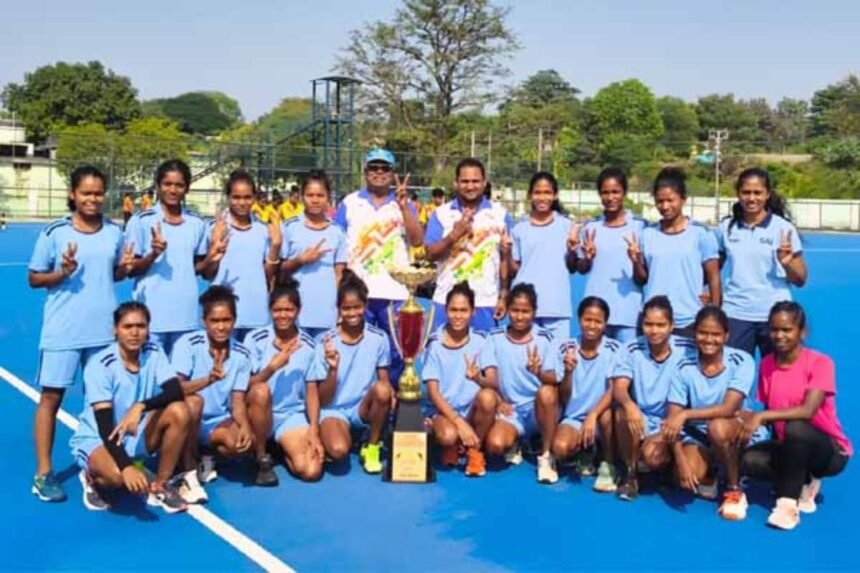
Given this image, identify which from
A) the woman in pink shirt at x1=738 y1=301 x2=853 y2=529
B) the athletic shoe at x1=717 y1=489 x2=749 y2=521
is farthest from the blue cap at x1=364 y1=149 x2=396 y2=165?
the athletic shoe at x1=717 y1=489 x2=749 y2=521

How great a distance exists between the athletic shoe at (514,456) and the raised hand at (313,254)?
1.58m

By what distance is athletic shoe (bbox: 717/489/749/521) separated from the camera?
447 cm

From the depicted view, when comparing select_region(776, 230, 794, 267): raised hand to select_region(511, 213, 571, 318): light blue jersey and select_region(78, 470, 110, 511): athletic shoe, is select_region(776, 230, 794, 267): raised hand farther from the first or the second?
select_region(78, 470, 110, 511): athletic shoe

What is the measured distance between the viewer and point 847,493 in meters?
4.94

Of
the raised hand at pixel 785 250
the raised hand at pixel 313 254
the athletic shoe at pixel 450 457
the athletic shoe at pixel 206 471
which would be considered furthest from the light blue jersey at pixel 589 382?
the athletic shoe at pixel 206 471

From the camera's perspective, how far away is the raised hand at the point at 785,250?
5133mm

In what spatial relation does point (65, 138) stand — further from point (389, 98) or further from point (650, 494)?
point (650, 494)

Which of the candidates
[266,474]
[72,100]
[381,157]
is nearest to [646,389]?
[266,474]

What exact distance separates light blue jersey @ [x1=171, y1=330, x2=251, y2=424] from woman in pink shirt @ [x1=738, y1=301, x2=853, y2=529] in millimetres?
2533

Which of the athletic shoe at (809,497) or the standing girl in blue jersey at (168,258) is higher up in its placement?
the standing girl in blue jersey at (168,258)

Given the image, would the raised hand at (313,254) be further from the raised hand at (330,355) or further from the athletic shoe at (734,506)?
the athletic shoe at (734,506)

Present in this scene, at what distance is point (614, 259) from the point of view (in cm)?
542

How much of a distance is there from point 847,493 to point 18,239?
24640 millimetres

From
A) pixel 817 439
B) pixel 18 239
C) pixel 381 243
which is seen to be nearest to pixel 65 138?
pixel 18 239
